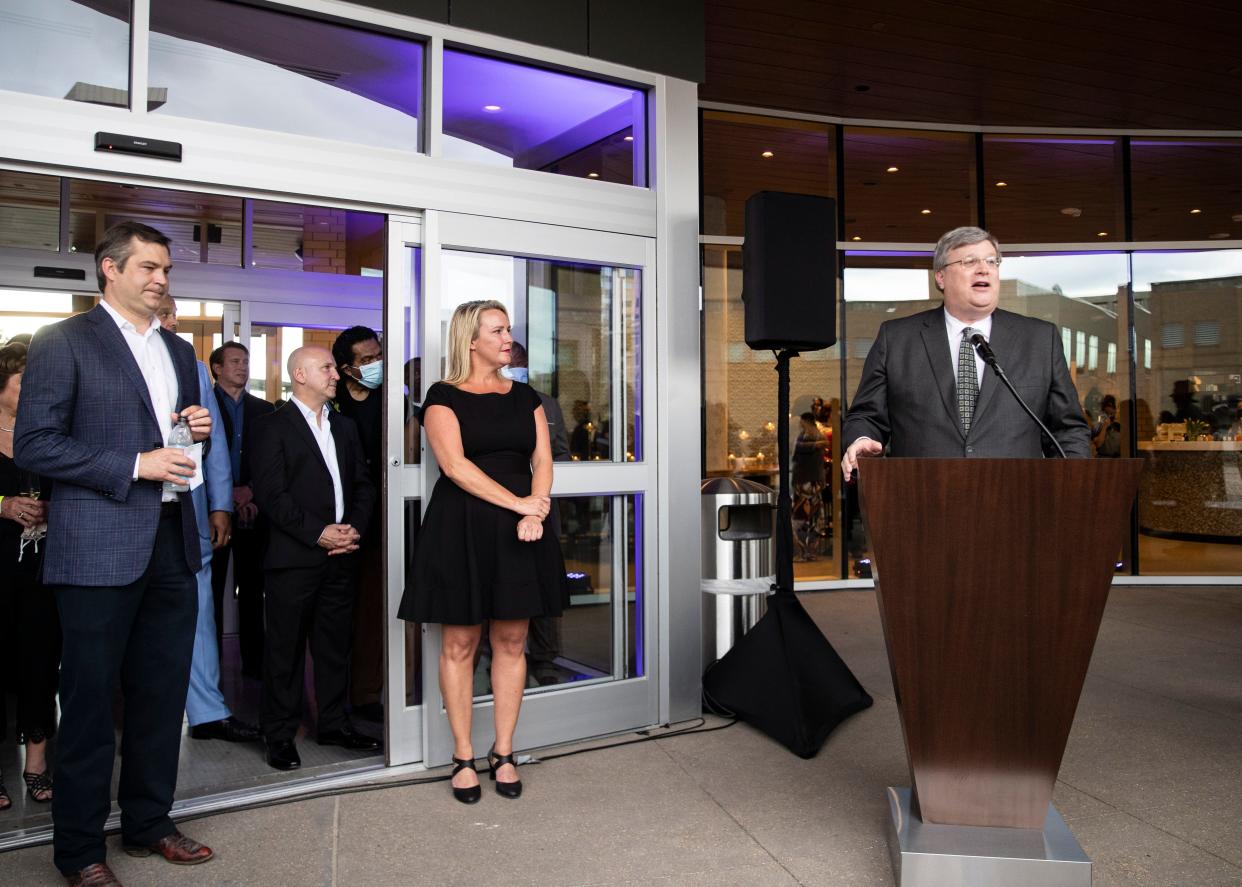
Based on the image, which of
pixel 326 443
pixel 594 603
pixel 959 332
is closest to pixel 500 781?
pixel 594 603

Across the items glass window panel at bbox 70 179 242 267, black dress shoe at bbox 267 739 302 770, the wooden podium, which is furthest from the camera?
glass window panel at bbox 70 179 242 267

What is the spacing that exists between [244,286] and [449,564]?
4007mm

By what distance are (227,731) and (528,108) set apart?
2.86 meters

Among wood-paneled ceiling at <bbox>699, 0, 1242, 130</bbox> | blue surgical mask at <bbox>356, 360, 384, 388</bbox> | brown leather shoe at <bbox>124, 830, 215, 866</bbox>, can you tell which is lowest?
brown leather shoe at <bbox>124, 830, 215, 866</bbox>

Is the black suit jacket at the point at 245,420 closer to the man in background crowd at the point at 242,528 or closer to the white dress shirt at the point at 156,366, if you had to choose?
the man in background crowd at the point at 242,528

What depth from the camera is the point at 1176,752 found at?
12.3ft

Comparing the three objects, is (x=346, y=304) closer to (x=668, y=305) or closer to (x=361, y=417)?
(x=361, y=417)

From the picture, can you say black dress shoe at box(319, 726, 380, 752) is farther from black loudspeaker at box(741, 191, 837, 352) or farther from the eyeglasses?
the eyeglasses

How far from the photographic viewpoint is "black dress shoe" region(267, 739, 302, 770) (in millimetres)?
3577

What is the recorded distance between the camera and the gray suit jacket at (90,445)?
2.50m

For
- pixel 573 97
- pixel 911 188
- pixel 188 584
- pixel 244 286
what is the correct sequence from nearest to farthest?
pixel 188 584 < pixel 573 97 < pixel 244 286 < pixel 911 188

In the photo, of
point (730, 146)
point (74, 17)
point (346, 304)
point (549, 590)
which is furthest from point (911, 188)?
point (74, 17)

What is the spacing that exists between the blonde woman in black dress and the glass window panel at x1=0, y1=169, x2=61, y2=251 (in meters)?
4.02

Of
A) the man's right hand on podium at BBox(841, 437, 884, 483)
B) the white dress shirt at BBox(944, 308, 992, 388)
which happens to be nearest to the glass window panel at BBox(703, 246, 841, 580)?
the white dress shirt at BBox(944, 308, 992, 388)
